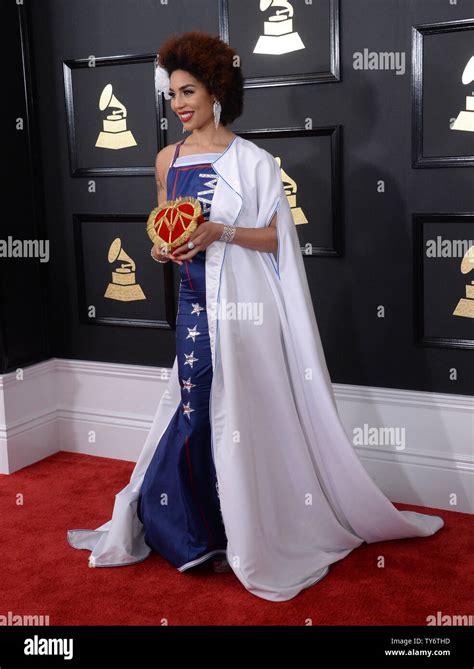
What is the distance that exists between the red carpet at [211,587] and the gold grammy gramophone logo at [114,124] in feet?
5.89

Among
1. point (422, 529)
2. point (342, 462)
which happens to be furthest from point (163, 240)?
point (422, 529)

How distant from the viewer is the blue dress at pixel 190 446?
3074 millimetres

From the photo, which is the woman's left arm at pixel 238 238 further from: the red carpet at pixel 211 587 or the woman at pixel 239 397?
the red carpet at pixel 211 587

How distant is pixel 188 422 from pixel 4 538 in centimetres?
102

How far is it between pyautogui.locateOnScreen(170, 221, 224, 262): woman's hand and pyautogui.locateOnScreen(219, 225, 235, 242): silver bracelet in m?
0.02

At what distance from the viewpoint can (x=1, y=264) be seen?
13.9 ft

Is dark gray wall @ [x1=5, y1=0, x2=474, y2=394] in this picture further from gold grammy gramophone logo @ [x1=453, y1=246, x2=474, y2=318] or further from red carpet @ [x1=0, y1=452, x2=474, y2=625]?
red carpet @ [x1=0, y1=452, x2=474, y2=625]

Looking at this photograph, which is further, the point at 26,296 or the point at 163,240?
the point at 26,296

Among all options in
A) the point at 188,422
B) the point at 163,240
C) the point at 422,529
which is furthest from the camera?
the point at 422,529

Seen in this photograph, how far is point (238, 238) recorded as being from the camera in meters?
2.98

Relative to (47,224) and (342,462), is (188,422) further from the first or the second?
(47,224)

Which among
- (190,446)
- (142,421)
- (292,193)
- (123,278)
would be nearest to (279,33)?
(292,193)

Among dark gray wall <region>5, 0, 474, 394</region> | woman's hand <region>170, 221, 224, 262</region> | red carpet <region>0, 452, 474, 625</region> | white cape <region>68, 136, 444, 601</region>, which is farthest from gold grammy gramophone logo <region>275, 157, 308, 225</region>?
red carpet <region>0, 452, 474, 625</region>

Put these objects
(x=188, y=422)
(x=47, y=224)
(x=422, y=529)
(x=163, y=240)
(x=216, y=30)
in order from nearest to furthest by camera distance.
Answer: (x=163, y=240)
(x=188, y=422)
(x=422, y=529)
(x=216, y=30)
(x=47, y=224)
